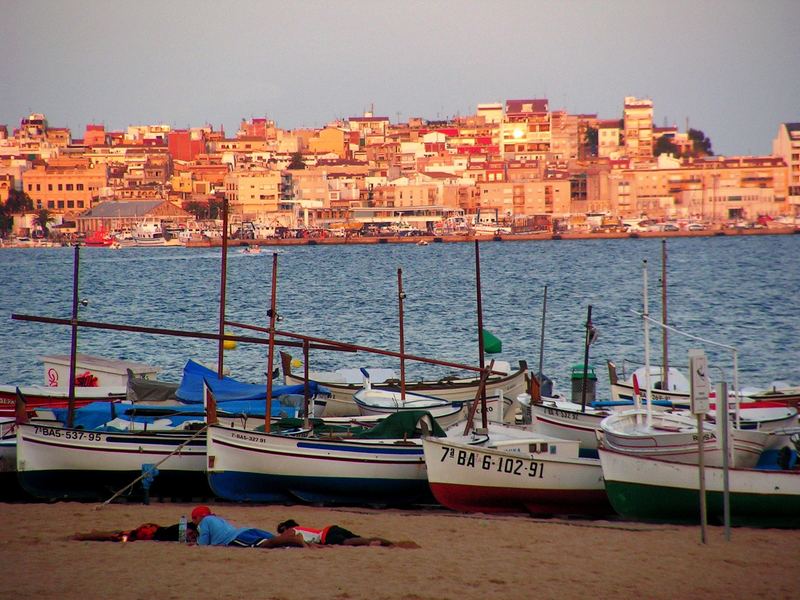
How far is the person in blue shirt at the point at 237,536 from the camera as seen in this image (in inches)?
351

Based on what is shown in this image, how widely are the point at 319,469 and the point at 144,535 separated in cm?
237

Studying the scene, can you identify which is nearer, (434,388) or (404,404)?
(404,404)

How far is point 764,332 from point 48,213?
106003mm

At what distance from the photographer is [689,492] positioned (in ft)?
33.6

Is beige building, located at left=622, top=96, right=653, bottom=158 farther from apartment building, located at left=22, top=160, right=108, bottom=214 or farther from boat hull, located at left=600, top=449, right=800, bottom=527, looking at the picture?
boat hull, located at left=600, top=449, right=800, bottom=527

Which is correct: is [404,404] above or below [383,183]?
below

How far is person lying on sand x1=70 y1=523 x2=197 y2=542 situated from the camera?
30.5ft

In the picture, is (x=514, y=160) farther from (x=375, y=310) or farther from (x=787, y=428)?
(x=787, y=428)

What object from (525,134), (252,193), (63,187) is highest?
(525,134)

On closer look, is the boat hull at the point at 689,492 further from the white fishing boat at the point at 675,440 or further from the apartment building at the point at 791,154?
the apartment building at the point at 791,154

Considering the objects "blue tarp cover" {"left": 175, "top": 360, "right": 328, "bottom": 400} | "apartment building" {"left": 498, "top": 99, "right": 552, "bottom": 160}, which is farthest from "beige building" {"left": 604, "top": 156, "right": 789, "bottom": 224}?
"blue tarp cover" {"left": 175, "top": 360, "right": 328, "bottom": 400}

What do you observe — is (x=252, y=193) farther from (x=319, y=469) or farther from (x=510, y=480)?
(x=510, y=480)

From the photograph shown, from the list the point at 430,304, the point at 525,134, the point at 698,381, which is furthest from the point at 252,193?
the point at 698,381

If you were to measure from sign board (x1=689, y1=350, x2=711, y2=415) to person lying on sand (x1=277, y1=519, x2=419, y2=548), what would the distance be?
224cm
